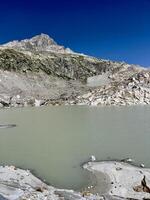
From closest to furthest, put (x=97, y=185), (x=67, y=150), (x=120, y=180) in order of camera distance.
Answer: (x=97, y=185) < (x=120, y=180) < (x=67, y=150)

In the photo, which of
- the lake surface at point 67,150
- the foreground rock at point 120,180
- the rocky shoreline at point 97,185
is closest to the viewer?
the rocky shoreline at point 97,185

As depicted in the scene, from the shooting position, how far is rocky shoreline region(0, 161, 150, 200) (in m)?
25.4

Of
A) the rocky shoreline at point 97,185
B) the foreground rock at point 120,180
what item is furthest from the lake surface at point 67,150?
the rocky shoreline at point 97,185

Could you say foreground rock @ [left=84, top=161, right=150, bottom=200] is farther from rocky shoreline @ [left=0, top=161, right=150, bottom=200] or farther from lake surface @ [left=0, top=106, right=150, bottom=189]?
lake surface @ [left=0, top=106, right=150, bottom=189]

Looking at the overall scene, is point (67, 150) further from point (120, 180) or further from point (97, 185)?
point (97, 185)

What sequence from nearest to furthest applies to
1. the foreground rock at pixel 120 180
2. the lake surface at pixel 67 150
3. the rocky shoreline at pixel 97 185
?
1. the rocky shoreline at pixel 97 185
2. the foreground rock at pixel 120 180
3. the lake surface at pixel 67 150

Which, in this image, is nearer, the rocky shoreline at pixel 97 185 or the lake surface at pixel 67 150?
the rocky shoreline at pixel 97 185

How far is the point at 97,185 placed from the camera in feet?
111

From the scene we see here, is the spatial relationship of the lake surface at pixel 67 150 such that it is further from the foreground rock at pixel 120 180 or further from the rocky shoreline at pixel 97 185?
the rocky shoreline at pixel 97 185

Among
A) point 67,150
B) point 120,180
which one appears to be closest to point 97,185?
point 120,180

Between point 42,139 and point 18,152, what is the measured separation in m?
13.1

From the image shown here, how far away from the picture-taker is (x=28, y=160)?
153ft

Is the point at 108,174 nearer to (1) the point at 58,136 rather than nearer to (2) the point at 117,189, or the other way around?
(2) the point at 117,189

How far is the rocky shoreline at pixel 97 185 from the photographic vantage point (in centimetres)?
2541
